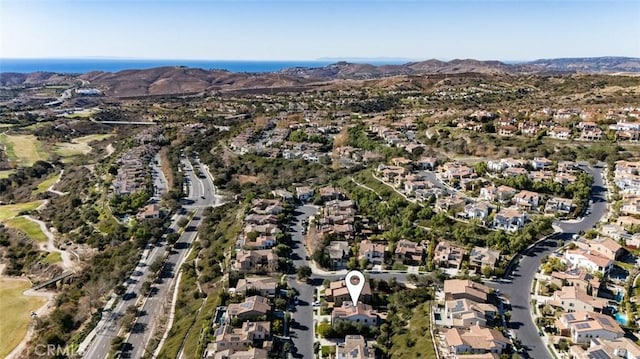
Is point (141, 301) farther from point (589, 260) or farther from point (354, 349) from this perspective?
point (589, 260)

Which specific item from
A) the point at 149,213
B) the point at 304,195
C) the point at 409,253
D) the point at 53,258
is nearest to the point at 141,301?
the point at 53,258

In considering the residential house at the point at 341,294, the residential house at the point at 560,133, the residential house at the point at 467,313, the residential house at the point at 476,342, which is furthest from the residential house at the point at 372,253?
the residential house at the point at 560,133

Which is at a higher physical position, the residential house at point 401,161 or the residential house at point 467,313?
the residential house at point 401,161

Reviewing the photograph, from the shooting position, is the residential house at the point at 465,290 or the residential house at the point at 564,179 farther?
the residential house at the point at 564,179

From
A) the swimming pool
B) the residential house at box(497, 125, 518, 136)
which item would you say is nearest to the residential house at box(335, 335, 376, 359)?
the swimming pool

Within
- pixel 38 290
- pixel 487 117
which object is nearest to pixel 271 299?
pixel 38 290

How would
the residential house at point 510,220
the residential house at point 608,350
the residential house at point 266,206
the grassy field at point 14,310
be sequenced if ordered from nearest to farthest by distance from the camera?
1. the residential house at point 608,350
2. the grassy field at point 14,310
3. the residential house at point 510,220
4. the residential house at point 266,206

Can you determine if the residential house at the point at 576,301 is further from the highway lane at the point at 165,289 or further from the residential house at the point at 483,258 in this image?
the highway lane at the point at 165,289

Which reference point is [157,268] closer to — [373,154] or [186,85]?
[373,154]
